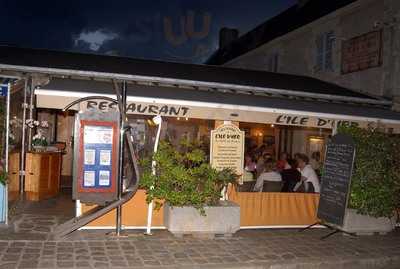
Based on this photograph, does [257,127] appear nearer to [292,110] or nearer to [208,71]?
[208,71]

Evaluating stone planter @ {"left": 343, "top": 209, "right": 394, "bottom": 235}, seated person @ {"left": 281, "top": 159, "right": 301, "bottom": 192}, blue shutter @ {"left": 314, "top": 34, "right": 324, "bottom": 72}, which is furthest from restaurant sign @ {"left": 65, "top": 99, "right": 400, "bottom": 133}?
blue shutter @ {"left": 314, "top": 34, "right": 324, "bottom": 72}

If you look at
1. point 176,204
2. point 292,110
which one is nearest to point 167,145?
point 176,204

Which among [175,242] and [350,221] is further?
[350,221]

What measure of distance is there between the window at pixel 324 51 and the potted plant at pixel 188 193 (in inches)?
334

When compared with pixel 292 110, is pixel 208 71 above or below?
above

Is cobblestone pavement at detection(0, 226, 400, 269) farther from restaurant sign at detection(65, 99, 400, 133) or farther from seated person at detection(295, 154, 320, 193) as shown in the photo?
restaurant sign at detection(65, 99, 400, 133)

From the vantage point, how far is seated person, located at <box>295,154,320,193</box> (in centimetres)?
920

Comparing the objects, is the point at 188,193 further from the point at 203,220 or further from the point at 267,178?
the point at 267,178

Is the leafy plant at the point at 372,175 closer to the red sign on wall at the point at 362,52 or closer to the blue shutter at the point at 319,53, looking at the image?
the red sign on wall at the point at 362,52

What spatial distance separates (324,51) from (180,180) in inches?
378

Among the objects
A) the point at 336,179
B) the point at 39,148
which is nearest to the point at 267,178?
the point at 336,179

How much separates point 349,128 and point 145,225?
4.44 metres

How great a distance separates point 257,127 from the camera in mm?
15781

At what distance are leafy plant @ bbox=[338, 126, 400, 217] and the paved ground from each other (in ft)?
2.20
